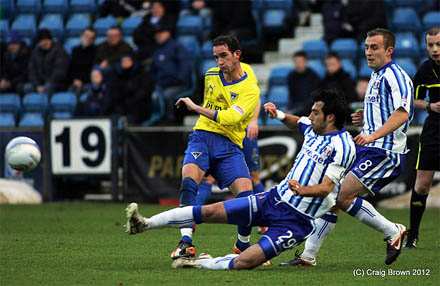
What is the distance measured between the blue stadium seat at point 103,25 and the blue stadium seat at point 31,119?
9.02ft

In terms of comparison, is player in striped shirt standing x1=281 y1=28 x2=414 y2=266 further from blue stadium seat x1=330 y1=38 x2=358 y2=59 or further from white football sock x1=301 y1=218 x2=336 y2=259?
blue stadium seat x1=330 y1=38 x2=358 y2=59

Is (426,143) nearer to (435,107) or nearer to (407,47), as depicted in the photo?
(435,107)

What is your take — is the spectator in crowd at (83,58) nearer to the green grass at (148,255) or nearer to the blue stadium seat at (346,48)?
the blue stadium seat at (346,48)

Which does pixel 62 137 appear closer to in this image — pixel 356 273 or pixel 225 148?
pixel 225 148

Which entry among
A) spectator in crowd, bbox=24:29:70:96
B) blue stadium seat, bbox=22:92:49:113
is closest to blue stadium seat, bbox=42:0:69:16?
spectator in crowd, bbox=24:29:70:96

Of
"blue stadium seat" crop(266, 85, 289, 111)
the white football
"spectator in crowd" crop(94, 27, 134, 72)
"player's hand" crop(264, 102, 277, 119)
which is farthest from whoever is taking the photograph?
"spectator in crowd" crop(94, 27, 134, 72)

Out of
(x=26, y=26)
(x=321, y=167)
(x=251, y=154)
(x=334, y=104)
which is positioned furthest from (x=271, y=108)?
(x=26, y=26)

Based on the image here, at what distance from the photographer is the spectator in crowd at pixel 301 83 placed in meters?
14.5

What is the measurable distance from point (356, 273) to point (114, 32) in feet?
36.0

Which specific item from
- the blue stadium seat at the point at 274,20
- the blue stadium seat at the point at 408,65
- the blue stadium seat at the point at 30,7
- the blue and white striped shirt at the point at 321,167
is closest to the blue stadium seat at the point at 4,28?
the blue stadium seat at the point at 30,7

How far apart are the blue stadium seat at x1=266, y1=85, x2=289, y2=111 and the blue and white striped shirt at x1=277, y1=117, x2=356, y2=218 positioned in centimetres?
836

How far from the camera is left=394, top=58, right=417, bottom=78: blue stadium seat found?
47.8 ft

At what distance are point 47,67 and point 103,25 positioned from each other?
1961 millimetres

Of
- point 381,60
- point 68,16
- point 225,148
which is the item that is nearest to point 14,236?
point 225,148
